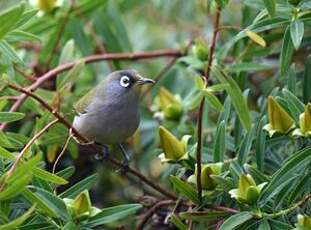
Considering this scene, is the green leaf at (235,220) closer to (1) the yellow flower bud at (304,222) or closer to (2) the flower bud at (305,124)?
(1) the yellow flower bud at (304,222)

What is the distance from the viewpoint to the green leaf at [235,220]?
56.7 inches

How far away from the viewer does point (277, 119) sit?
1.57 meters

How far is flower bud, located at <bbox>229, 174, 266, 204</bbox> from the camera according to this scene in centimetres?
145

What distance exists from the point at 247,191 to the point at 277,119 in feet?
0.68

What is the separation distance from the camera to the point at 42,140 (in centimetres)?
199

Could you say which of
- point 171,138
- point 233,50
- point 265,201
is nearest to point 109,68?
point 233,50

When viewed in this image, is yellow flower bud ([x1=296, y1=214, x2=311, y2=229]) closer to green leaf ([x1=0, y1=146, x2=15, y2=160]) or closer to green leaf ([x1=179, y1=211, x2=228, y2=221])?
green leaf ([x1=179, y1=211, x2=228, y2=221])

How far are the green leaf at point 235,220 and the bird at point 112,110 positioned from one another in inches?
26.4

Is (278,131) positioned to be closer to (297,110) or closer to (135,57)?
(297,110)

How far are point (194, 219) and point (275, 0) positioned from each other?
513 millimetres

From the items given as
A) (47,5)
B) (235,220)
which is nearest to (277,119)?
(235,220)

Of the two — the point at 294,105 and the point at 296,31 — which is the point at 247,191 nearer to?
the point at 294,105

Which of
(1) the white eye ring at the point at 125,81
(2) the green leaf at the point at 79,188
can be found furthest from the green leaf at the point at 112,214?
(1) the white eye ring at the point at 125,81

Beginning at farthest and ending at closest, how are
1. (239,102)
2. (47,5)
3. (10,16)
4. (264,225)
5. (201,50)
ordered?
(47,5), (201,50), (239,102), (264,225), (10,16)
